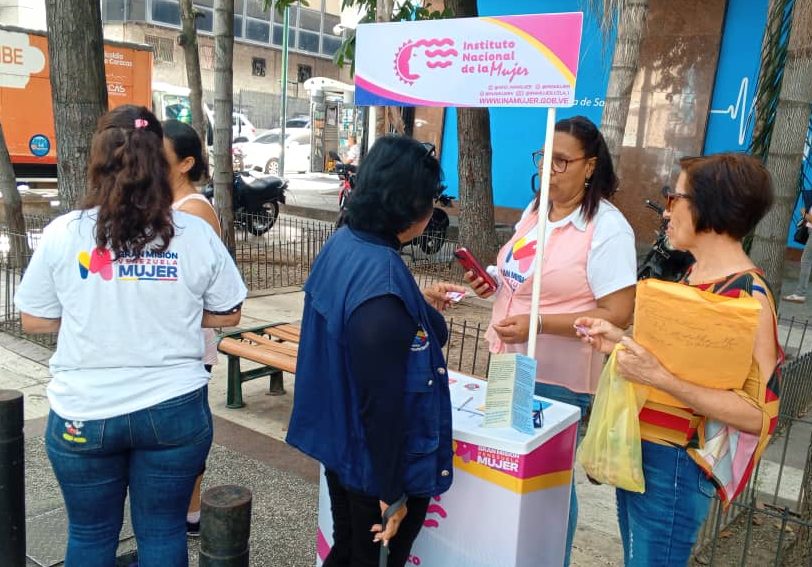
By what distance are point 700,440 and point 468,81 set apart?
134 centimetres

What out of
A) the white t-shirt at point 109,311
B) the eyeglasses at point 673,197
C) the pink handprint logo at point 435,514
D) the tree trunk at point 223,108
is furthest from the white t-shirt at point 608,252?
the tree trunk at point 223,108

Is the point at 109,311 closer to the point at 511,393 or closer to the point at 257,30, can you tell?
the point at 511,393

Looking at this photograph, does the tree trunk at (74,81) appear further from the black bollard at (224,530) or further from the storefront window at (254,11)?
the storefront window at (254,11)

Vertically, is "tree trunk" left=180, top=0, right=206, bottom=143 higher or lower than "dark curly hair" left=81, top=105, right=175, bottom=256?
higher

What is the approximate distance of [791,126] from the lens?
3.55 meters

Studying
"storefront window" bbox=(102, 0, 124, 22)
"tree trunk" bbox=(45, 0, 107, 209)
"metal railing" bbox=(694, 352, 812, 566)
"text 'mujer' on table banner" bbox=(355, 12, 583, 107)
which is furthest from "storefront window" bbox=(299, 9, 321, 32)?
"text 'mujer' on table banner" bbox=(355, 12, 583, 107)

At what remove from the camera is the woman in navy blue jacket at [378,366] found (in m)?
1.83

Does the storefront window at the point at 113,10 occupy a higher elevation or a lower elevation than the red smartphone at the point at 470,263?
higher

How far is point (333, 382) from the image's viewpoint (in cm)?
198

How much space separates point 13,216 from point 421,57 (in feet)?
18.8

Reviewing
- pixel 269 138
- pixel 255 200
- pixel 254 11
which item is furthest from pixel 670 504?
pixel 254 11

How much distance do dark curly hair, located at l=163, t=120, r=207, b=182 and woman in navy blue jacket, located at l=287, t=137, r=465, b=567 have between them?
129 cm

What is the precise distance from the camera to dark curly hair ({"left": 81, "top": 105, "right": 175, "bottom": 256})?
2025 mm

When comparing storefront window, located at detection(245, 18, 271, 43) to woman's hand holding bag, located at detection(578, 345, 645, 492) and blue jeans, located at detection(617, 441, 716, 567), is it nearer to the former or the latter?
woman's hand holding bag, located at detection(578, 345, 645, 492)
